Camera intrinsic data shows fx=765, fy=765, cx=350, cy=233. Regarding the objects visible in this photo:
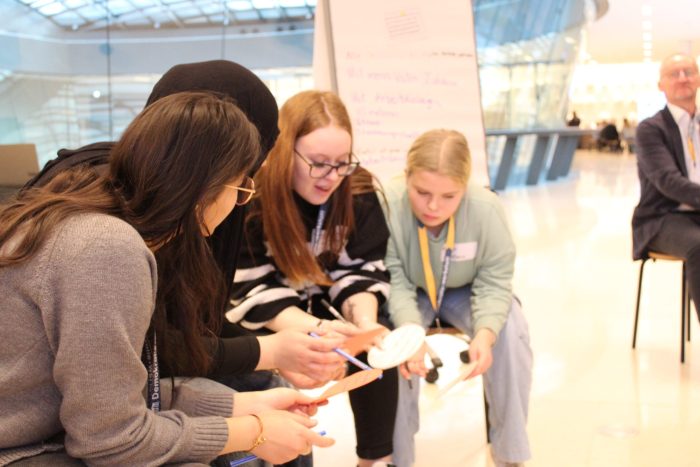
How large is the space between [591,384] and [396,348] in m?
1.57

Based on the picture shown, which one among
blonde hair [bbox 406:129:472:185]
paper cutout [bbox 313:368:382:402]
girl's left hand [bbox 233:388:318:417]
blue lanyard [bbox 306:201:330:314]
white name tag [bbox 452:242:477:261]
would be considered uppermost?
blonde hair [bbox 406:129:472:185]

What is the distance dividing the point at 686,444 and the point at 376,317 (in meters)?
1.15

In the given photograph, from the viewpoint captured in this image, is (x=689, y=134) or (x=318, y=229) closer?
(x=318, y=229)

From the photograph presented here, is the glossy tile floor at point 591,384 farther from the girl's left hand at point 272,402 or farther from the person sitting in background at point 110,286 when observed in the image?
the person sitting in background at point 110,286

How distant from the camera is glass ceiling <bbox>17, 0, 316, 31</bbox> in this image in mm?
4551

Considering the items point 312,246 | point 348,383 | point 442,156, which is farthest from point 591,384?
point 348,383

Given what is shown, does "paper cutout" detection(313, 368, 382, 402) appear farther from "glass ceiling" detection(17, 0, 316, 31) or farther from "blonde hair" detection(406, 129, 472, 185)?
"glass ceiling" detection(17, 0, 316, 31)

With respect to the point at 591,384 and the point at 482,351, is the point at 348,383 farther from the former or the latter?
the point at 591,384

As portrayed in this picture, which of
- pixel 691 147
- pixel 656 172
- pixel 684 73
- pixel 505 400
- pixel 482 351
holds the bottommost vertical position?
pixel 505 400

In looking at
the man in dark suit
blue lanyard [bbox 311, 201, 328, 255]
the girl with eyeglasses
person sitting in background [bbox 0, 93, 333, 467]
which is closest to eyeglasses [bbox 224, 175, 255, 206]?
person sitting in background [bbox 0, 93, 333, 467]

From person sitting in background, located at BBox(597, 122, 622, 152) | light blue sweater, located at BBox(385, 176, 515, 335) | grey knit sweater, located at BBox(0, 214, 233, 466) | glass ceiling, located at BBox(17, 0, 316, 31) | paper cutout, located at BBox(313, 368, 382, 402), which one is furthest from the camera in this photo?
person sitting in background, located at BBox(597, 122, 622, 152)

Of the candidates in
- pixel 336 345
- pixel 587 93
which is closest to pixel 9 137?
pixel 336 345

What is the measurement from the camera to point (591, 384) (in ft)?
10.1

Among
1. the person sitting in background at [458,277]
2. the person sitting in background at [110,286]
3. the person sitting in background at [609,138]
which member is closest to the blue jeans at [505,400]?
the person sitting in background at [458,277]
